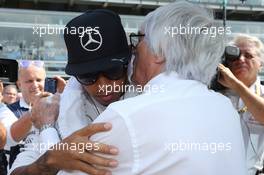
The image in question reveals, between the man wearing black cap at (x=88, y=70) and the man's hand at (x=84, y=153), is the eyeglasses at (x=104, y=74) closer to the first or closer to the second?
the man wearing black cap at (x=88, y=70)

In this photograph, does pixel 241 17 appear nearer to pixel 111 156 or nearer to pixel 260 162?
pixel 260 162

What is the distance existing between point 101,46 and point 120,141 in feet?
1.33

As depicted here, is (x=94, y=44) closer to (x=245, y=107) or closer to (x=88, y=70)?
(x=88, y=70)

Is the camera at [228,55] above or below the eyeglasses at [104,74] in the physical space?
below

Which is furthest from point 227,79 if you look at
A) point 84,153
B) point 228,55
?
point 84,153

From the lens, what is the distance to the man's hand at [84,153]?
1.04 meters

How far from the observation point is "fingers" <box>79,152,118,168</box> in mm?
1043

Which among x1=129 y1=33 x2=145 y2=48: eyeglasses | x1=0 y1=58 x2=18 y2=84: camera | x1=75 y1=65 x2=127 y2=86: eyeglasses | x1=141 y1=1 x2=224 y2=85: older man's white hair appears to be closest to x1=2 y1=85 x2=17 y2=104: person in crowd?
x1=0 y1=58 x2=18 y2=84: camera

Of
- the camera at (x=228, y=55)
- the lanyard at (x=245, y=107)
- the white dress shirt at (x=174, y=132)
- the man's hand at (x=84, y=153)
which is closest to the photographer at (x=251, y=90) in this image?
the lanyard at (x=245, y=107)

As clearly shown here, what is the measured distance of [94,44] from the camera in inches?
52.7

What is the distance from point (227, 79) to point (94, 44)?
0.80 m

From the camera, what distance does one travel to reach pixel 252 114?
7.04ft

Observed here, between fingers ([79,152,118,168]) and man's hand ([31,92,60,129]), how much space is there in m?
0.33

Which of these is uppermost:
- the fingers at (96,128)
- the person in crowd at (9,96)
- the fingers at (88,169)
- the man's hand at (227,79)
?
the fingers at (96,128)
